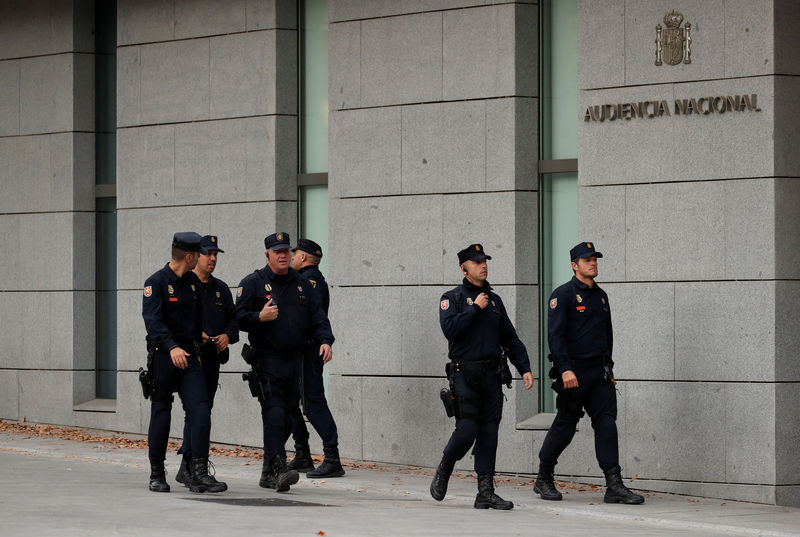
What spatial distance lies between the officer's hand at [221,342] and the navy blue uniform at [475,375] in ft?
6.20

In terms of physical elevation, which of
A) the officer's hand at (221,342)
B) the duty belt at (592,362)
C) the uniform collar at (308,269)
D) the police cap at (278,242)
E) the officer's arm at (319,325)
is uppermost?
the police cap at (278,242)

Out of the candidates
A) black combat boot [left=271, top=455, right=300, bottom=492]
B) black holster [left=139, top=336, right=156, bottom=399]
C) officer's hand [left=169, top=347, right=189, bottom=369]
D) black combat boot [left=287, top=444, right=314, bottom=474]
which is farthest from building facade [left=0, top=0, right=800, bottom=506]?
officer's hand [left=169, top=347, right=189, bottom=369]

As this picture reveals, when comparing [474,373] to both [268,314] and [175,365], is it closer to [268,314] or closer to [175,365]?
[268,314]

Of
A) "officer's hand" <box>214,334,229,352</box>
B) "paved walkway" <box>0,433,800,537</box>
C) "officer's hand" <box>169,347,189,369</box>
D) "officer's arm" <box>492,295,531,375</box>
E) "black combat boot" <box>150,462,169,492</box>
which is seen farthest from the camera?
"officer's hand" <box>214,334,229,352</box>

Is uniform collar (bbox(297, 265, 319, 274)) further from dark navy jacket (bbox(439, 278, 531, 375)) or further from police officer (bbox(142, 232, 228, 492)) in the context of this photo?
dark navy jacket (bbox(439, 278, 531, 375))

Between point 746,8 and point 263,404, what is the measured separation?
5238mm

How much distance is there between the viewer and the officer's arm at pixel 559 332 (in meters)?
12.0

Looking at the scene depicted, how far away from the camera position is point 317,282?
1333cm

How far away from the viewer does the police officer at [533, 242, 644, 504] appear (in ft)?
39.3

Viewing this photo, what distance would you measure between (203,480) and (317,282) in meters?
2.20

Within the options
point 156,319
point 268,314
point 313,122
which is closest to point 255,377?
point 268,314

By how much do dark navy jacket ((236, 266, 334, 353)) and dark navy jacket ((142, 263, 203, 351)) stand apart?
37 centimetres

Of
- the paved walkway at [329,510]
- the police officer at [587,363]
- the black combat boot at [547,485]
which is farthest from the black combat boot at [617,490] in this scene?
the black combat boot at [547,485]

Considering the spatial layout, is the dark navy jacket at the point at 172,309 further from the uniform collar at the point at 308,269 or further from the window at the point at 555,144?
the window at the point at 555,144
